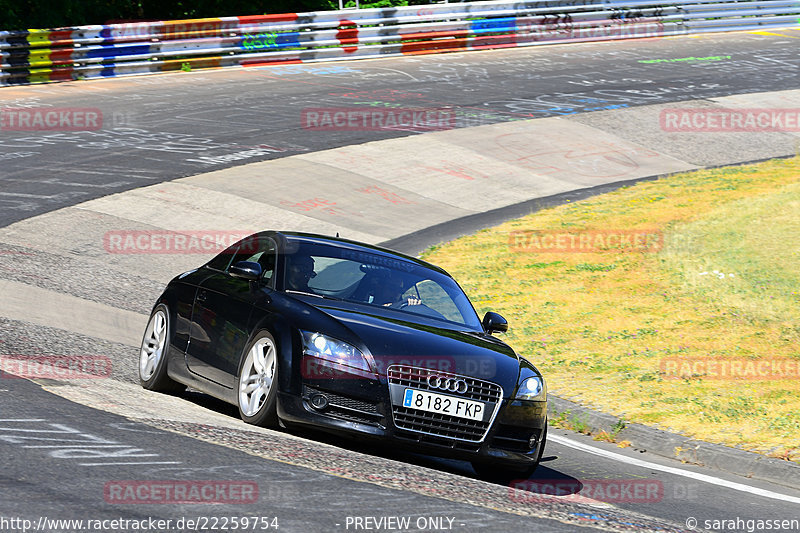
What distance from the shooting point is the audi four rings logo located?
7.14 metres

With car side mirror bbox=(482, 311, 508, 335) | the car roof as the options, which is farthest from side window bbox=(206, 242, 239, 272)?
car side mirror bbox=(482, 311, 508, 335)

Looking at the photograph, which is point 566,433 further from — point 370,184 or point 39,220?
point 370,184

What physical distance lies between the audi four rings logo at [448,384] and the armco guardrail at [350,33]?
20737mm

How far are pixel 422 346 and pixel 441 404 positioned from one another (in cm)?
43

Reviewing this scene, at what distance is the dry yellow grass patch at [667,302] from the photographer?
977cm

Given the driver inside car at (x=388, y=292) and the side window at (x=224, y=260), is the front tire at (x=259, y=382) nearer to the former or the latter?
the driver inside car at (x=388, y=292)

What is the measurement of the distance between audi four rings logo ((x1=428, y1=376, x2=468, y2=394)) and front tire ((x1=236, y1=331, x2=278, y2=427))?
1047 millimetres

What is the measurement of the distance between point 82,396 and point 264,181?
38.0ft

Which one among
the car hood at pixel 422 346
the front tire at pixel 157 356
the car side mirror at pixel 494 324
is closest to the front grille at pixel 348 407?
the car hood at pixel 422 346

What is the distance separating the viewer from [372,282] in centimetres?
839

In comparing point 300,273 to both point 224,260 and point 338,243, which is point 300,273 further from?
point 224,260

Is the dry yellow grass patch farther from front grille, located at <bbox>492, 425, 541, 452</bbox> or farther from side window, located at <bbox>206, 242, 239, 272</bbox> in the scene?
side window, located at <bbox>206, 242, 239, 272</bbox>

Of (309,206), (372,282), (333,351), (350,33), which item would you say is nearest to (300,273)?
(372,282)

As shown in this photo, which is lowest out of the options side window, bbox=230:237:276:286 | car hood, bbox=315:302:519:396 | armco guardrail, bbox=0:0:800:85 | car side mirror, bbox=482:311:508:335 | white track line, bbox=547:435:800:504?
white track line, bbox=547:435:800:504
